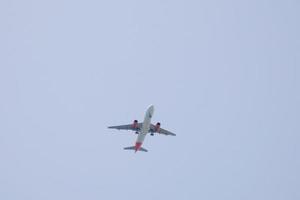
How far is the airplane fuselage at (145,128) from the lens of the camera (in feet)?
503

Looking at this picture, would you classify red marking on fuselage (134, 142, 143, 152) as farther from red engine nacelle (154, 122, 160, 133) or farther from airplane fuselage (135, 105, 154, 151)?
red engine nacelle (154, 122, 160, 133)

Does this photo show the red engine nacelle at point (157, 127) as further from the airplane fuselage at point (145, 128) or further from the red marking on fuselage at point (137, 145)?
the red marking on fuselage at point (137, 145)

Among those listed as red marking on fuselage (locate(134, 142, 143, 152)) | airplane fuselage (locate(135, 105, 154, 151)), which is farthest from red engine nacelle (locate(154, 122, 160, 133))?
red marking on fuselage (locate(134, 142, 143, 152))

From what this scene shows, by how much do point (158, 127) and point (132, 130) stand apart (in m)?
6.96

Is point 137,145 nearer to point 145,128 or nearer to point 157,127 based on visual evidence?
point 157,127

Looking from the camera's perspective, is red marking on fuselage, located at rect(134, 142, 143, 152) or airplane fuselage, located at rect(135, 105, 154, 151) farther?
red marking on fuselage, located at rect(134, 142, 143, 152)

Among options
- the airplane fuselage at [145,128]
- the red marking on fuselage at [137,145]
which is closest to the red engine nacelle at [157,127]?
the airplane fuselage at [145,128]

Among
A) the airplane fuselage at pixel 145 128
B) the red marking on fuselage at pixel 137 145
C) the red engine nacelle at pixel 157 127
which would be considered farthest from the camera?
the red marking on fuselage at pixel 137 145

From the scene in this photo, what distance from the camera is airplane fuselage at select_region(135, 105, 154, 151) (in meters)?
153

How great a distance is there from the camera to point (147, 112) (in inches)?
6048

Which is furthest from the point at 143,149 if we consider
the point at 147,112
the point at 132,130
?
the point at 147,112

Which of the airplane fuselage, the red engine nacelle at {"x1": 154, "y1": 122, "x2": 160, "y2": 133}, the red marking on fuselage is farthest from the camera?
the red marking on fuselage

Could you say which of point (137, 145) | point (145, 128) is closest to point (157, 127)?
point (145, 128)

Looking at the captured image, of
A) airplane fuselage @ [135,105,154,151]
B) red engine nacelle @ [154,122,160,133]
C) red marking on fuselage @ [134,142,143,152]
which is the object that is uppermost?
red engine nacelle @ [154,122,160,133]
